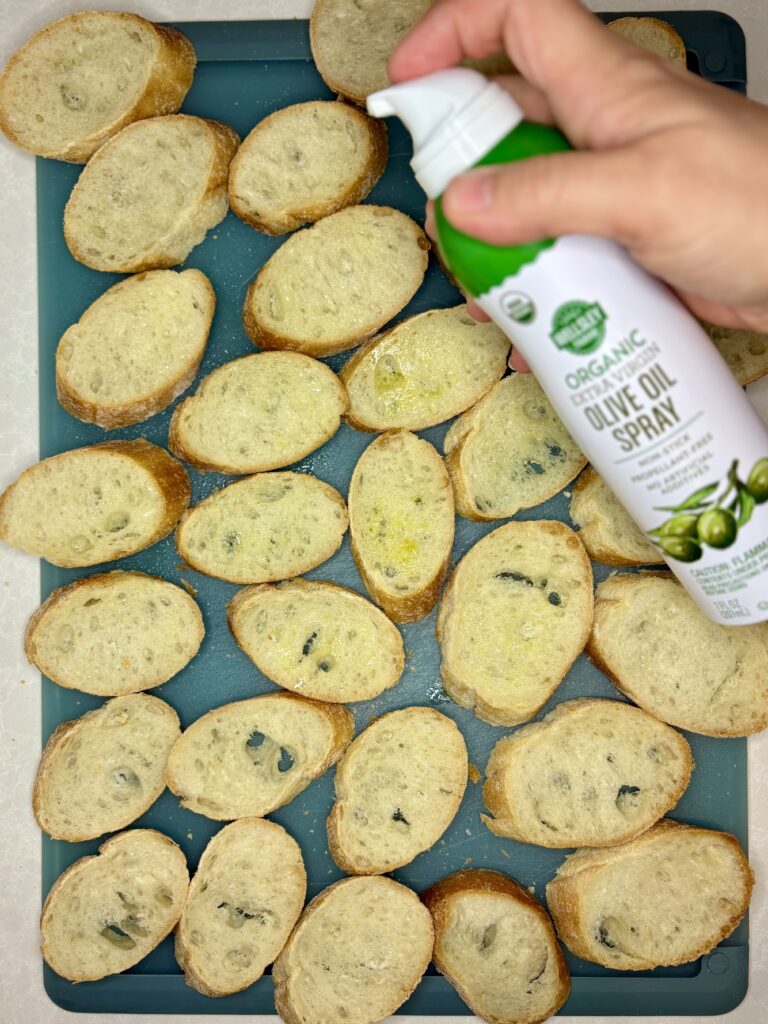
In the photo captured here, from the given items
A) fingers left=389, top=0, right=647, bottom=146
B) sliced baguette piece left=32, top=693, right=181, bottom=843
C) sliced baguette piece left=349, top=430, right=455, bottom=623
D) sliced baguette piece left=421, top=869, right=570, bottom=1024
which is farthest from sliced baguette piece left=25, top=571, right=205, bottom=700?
fingers left=389, top=0, right=647, bottom=146

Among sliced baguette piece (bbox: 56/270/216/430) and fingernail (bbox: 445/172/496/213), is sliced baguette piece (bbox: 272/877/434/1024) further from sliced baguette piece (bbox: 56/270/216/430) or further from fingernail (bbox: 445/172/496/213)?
fingernail (bbox: 445/172/496/213)

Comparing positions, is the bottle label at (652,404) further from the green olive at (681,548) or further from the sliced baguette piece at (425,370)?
the sliced baguette piece at (425,370)

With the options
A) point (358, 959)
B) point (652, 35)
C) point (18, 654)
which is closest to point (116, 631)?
point (18, 654)

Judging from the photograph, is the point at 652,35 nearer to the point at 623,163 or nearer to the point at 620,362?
the point at 623,163

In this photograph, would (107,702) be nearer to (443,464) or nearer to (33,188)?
(443,464)

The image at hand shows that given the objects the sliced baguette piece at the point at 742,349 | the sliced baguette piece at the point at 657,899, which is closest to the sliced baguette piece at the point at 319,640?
the sliced baguette piece at the point at 657,899

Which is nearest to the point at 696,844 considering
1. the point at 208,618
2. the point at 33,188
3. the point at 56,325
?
the point at 208,618
